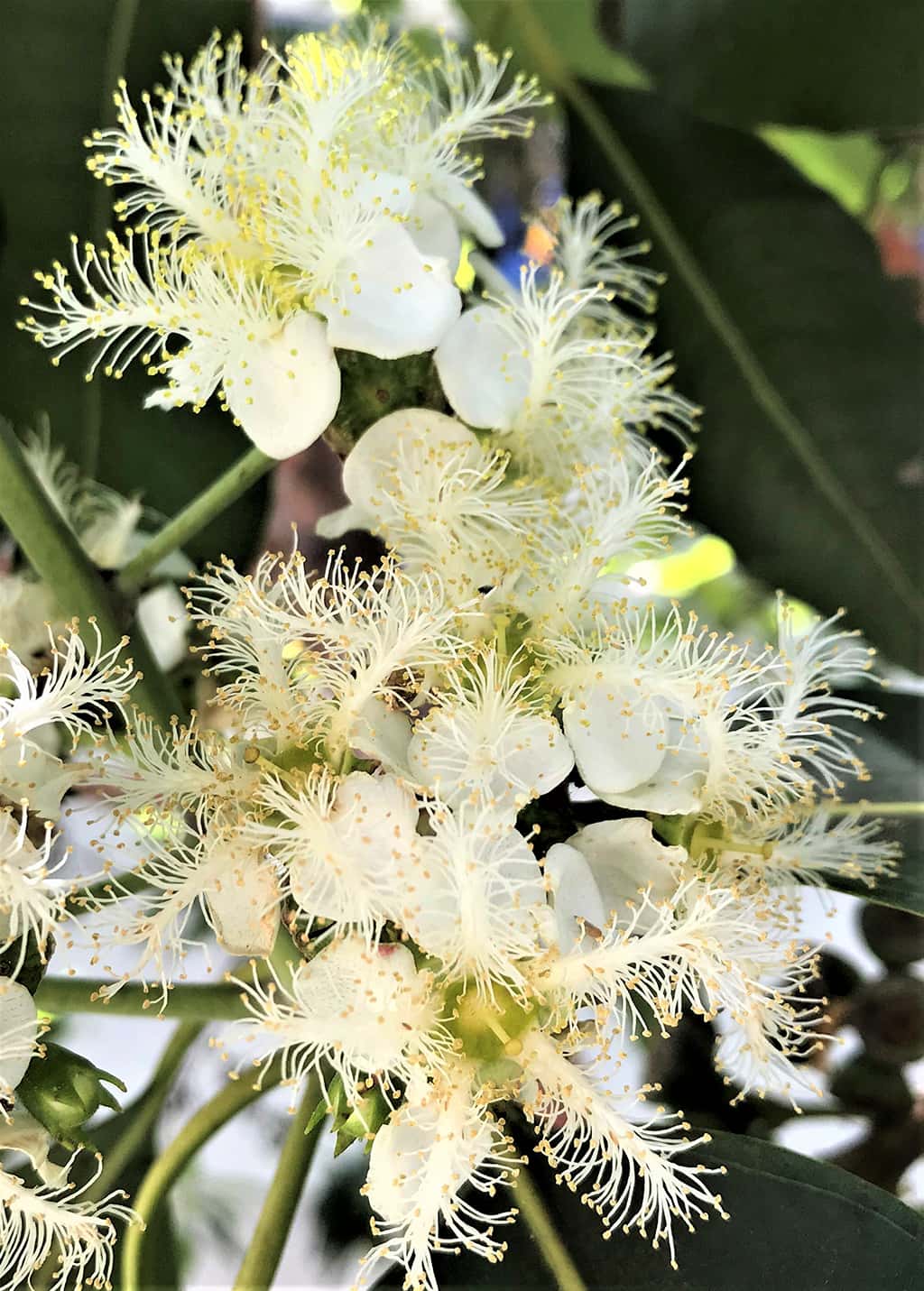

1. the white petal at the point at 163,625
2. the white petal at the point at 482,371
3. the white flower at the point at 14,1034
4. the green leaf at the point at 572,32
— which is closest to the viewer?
the white flower at the point at 14,1034

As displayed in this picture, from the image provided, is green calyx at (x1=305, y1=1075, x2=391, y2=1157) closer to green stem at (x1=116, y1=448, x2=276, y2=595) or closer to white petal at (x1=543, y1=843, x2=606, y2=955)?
white petal at (x1=543, y1=843, x2=606, y2=955)

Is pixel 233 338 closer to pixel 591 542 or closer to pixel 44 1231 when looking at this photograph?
pixel 591 542

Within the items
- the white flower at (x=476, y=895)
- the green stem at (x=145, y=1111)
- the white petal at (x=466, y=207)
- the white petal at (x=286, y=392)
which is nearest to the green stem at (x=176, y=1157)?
the green stem at (x=145, y=1111)

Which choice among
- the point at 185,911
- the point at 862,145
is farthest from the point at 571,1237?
the point at 862,145

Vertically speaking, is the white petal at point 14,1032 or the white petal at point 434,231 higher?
the white petal at point 434,231

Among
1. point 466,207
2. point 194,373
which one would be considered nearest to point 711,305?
point 466,207

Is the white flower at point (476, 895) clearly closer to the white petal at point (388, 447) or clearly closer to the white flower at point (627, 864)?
the white flower at point (627, 864)
